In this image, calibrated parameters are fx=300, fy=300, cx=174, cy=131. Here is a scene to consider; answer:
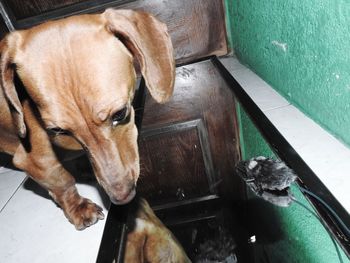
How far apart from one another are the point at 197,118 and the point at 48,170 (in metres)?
1.22

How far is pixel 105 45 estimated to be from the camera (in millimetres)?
1104

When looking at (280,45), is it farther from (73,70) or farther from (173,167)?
(173,167)

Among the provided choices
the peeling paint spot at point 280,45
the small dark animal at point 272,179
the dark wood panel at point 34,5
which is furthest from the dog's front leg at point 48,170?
the dark wood panel at point 34,5

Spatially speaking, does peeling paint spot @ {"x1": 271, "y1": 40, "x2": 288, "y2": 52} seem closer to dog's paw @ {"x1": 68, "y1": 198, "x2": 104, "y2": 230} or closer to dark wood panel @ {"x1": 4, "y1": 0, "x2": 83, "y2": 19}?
dog's paw @ {"x1": 68, "y1": 198, "x2": 104, "y2": 230}

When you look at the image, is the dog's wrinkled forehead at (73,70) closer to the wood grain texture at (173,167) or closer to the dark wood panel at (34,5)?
the wood grain texture at (173,167)

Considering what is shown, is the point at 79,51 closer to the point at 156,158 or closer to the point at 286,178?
the point at 286,178

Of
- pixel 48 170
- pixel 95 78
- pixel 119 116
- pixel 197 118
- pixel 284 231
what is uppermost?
pixel 95 78

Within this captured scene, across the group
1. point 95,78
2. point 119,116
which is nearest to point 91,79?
point 95,78

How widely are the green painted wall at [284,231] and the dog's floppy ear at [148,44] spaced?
534mm

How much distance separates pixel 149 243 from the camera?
5.43 feet

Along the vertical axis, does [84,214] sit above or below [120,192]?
below

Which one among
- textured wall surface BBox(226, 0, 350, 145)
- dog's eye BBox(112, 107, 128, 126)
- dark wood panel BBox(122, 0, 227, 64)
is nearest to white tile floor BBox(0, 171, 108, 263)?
dog's eye BBox(112, 107, 128, 126)

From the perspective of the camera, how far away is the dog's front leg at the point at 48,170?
1309 mm

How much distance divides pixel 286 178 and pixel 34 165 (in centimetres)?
107
